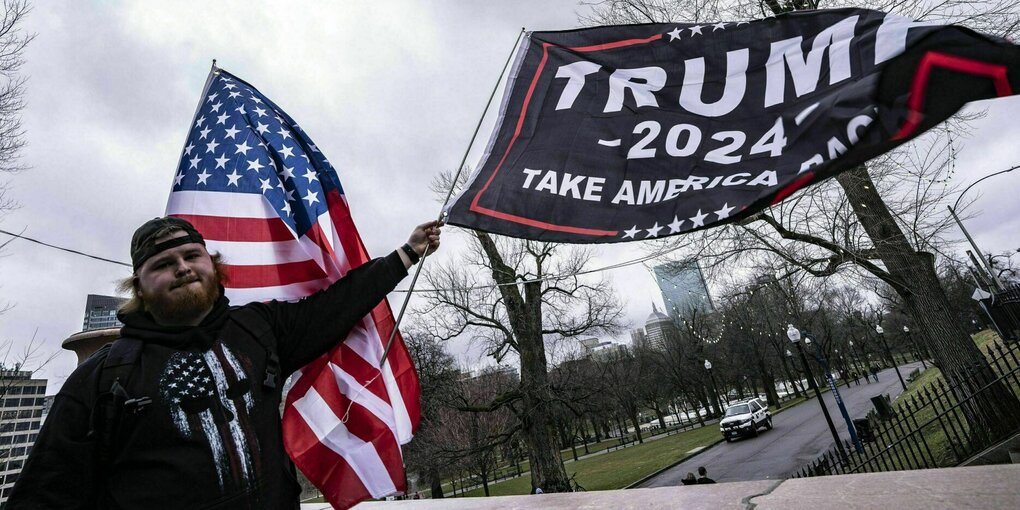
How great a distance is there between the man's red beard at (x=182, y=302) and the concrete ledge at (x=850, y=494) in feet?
6.51

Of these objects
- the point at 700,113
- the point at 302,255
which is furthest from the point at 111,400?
the point at 700,113

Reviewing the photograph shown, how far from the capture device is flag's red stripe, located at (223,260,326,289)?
2.62 m

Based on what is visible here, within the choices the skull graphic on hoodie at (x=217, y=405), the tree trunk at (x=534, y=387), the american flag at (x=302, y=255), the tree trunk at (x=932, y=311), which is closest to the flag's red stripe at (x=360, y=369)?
the american flag at (x=302, y=255)

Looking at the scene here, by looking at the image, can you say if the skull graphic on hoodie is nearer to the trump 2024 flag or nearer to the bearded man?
the bearded man

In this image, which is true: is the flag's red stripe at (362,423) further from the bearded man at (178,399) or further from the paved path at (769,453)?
the paved path at (769,453)


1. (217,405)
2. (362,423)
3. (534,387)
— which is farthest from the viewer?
(534,387)

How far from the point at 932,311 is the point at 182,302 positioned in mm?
12574

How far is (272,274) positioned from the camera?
8.85 ft

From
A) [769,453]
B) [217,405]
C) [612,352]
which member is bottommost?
[769,453]

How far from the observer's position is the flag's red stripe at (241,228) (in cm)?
275

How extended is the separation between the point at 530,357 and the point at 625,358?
1782 inches

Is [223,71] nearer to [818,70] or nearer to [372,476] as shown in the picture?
[372,476]

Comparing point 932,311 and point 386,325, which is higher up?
point 386,325

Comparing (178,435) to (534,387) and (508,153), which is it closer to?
(508,153)
